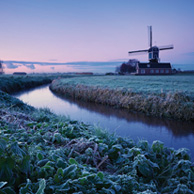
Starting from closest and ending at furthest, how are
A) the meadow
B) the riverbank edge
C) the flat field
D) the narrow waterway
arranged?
the meadow → the narrow waterway → the riverbank edge → the flat field

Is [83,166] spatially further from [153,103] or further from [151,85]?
[151,85]

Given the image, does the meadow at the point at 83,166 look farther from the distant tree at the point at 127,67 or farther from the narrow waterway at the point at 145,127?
the distant tree at the point at 127,67

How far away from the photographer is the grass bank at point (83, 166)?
5.45 ft

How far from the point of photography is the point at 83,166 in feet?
7.13

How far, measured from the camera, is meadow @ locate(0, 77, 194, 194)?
1658 mm

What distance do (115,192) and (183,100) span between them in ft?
30.0

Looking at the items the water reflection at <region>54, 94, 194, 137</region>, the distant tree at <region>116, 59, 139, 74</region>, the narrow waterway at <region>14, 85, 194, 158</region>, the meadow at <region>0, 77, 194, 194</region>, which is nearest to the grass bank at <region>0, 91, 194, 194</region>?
the meadow at <region>0, 77, 194, 194</region>

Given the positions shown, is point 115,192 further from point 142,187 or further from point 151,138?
point 151,138

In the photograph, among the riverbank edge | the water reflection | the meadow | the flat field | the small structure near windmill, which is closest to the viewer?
the meadow

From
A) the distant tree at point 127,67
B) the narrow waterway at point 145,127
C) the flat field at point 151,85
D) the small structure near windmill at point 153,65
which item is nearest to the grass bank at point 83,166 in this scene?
the narrow waterway at point 145,127

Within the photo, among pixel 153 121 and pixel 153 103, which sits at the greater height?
pixel 153 103

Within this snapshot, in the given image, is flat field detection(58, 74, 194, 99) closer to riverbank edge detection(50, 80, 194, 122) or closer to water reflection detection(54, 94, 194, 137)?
riverbank edge detection(50, 80, 194, 122)

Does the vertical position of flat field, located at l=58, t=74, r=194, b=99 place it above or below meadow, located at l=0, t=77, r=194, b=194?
above

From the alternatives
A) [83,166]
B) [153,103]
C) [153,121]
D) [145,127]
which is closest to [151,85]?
[153,103]
